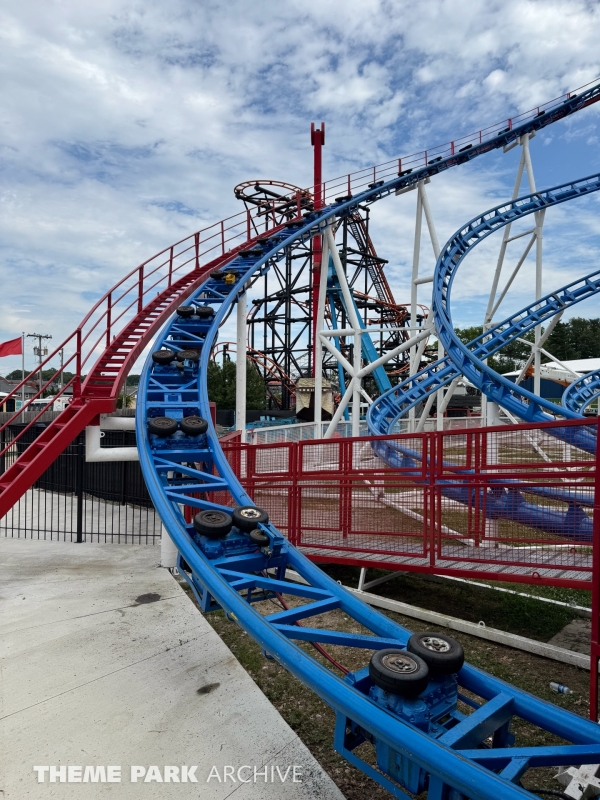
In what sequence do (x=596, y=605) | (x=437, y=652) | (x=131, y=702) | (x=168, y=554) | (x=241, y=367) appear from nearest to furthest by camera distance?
(x=437, y=652) < (x=596, y=605) < (x=131, y=702) < (x=168, y=554) < (x=241, y=367)

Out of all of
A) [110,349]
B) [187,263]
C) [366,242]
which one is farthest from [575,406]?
[366,242]

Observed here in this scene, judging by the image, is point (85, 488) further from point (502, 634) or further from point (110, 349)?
point (502, 634)

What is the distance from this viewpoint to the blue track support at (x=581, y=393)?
50.9 ft

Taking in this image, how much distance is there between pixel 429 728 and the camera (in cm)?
265

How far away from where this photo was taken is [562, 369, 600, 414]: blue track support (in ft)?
50.9

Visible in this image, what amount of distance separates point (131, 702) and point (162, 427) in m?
2.95

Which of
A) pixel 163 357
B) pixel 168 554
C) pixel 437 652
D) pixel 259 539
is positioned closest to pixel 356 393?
pixel 163 357

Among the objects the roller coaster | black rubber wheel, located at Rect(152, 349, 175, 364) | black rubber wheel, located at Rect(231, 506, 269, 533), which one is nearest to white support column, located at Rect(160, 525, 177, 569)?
the roller coaster

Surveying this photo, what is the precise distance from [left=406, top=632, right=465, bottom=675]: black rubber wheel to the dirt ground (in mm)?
1220

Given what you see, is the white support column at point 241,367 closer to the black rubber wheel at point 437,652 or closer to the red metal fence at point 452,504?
the red metal fence at point 452,504

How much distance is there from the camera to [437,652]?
9.64ft

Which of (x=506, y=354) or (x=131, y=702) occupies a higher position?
(x=506, y=354)

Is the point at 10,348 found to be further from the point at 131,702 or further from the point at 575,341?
the point at 575,341

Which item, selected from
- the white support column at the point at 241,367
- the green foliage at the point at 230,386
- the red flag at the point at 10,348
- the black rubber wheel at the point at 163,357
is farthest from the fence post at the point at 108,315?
the green foliage at the point at 230,386
